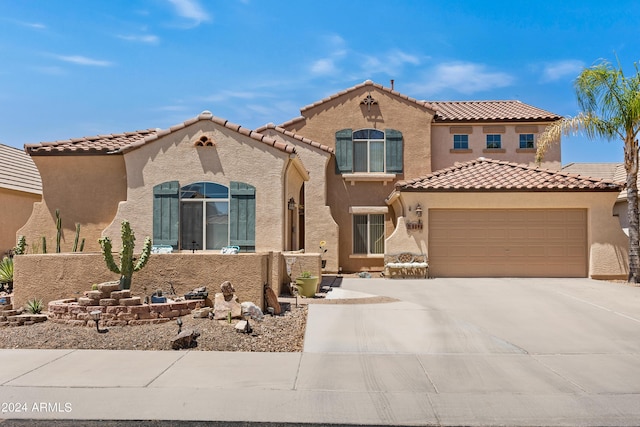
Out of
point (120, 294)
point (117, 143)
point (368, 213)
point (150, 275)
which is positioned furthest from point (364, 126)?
A: point (120, 294)

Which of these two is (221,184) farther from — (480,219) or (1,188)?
(1,188)

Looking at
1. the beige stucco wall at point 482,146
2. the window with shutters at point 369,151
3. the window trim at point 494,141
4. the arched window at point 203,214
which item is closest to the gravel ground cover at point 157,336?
the arched window at point 203,214

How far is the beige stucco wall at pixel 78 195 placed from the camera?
50.6ft

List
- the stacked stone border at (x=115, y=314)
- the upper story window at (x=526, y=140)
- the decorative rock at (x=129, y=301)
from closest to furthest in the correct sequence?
the stacked stone border at (x=115, y=314), the decorative rock at (x=129, y=301), the upper story window at (x=526, y=140)

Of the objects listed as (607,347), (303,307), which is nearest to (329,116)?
(303,307)

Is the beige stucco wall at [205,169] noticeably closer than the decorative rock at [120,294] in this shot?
No

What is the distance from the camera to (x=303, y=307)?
36.7 feet

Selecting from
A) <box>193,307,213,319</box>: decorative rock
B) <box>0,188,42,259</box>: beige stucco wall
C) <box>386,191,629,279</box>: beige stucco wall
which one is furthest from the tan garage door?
<box>0,188,42,259</box>: beige stucco wall

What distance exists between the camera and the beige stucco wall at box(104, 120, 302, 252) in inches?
564

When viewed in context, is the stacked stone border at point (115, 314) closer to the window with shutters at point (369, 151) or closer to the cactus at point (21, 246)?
the cactus at point (21, 246)

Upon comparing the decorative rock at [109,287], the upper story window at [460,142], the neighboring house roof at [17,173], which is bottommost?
the decorative rock at [109,287]

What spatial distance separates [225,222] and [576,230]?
11.0 metres

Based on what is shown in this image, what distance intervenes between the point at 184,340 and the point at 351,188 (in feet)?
43.2

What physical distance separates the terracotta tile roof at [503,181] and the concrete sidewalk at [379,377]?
645 centimetres
